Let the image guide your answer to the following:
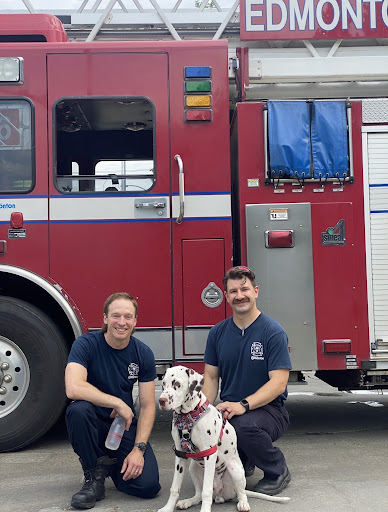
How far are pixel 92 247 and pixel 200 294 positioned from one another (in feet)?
2.98

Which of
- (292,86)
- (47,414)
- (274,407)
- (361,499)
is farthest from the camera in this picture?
(292,86)

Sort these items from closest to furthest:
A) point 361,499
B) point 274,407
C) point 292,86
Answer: point 361,499 → point 274,407 → point 292,86

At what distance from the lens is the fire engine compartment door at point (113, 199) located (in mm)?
5320

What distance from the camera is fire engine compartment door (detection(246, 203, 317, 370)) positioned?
5.30 m

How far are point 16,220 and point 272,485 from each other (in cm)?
274

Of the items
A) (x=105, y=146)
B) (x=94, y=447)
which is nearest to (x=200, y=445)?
(x=94, y=447)

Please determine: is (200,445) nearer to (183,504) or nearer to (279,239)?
(183,504)

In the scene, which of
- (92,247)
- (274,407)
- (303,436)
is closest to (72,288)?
(92,247)

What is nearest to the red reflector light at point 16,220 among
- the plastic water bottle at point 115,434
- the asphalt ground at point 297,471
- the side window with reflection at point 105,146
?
the side window with reflection at point 105,146

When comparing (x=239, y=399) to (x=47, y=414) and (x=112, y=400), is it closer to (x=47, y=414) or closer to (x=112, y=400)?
(x=112, y=400)

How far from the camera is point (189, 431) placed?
3.78m

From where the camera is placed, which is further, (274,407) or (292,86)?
(292,86)

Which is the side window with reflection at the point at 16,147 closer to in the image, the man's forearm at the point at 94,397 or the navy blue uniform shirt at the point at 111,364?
the navy blue uniform shirt at the point at 111,364

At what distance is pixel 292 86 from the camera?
18.4 ft
